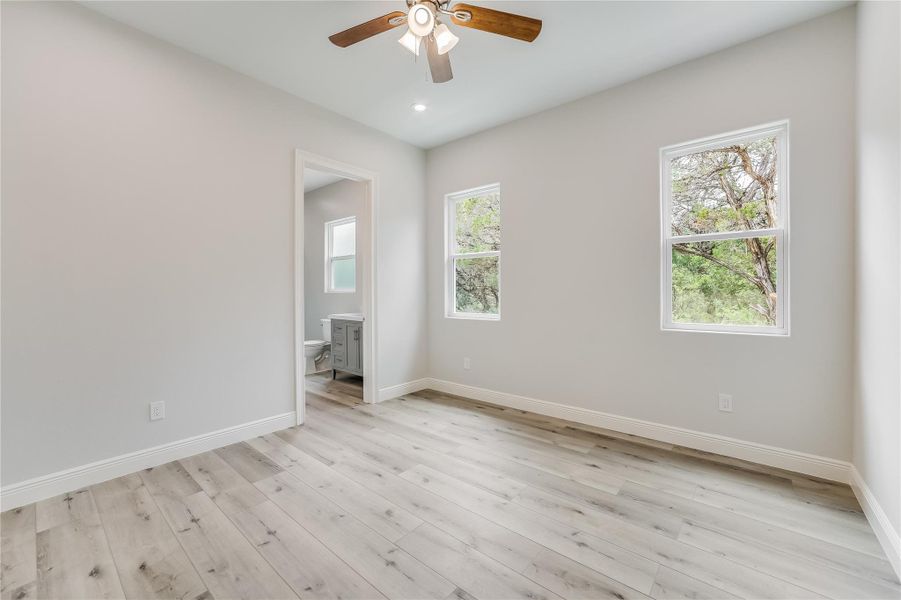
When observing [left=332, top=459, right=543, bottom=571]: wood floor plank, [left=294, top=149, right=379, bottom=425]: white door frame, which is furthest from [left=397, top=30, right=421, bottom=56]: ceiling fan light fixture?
[left=332, top=459, right=543, bottom=571]: wood floor plank

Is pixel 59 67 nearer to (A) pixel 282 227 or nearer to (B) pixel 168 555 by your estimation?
(A) pixel 282 227

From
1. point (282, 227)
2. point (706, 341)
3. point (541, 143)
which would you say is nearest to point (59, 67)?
point (282, 227)

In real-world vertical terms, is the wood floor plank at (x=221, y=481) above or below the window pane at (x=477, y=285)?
below

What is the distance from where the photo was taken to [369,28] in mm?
2053

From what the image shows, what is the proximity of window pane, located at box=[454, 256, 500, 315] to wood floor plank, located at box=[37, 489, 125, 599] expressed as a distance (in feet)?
10.6

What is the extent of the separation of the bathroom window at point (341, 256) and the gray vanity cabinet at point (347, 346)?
1.04 meters

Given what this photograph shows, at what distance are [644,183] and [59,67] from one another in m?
3.86

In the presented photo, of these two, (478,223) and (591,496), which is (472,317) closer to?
(478,223)

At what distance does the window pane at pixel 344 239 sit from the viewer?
5.94 meters

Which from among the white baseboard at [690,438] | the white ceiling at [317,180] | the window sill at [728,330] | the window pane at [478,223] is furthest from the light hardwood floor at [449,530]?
the white ceiling at [317,180]

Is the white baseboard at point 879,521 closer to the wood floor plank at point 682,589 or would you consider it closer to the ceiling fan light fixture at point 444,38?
the wood floor plank at point 682,589

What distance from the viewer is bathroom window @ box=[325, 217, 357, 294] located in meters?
5.91

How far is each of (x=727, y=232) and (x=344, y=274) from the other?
496 centimetres

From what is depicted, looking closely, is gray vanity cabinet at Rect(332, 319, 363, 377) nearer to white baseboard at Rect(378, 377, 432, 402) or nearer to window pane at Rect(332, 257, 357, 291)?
white baseboard at Rect(378, 377, 432, 402)
